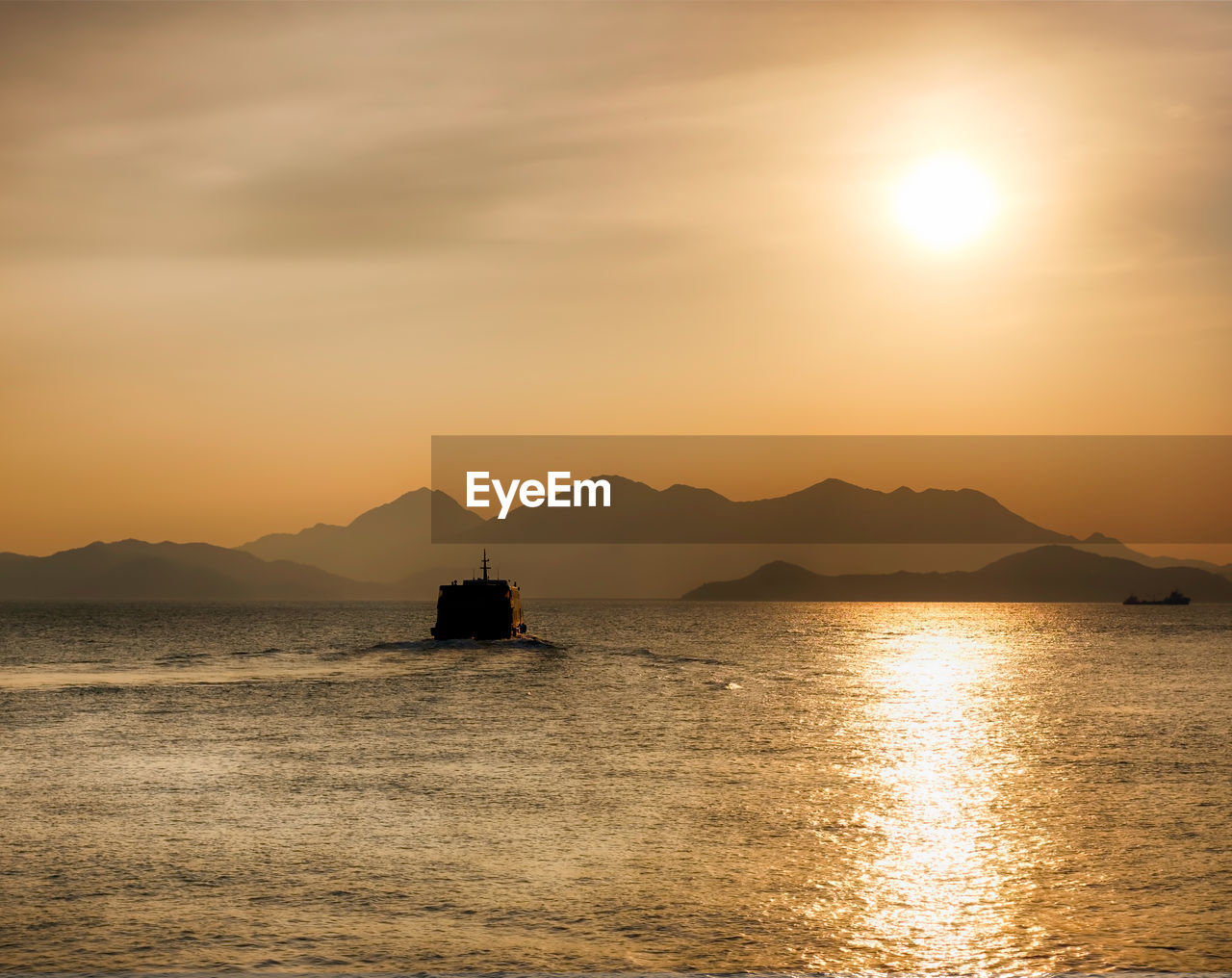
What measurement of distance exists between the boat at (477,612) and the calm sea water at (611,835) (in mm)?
63289

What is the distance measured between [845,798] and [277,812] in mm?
17112

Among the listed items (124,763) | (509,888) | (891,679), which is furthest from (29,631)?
(509,888)

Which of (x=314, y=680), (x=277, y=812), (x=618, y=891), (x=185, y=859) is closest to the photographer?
(x=618, y=891)

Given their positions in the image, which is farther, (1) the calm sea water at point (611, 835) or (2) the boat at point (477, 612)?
(2) the boat at point (477, 612)

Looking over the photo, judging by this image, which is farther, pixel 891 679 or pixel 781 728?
pixel 891 679

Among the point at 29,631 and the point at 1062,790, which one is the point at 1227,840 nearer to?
the point at 1062,790

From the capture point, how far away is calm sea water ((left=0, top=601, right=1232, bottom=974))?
21.1 m

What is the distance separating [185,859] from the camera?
90.6 ft

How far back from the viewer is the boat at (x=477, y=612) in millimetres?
138875

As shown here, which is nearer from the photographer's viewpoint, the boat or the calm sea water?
the calm sea water

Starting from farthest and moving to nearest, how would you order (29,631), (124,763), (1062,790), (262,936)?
(29,631) < (124,763) < (1062,790) < (262,936)

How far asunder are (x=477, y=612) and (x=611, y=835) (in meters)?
111

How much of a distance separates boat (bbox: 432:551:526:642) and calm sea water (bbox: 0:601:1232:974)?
63.3 meters

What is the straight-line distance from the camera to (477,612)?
139750mm
